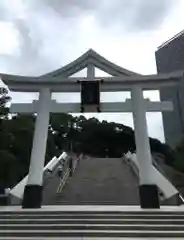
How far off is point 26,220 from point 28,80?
582 centimetres

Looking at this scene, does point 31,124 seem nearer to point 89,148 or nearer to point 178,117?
point 178,117

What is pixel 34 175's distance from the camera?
38.5 ft

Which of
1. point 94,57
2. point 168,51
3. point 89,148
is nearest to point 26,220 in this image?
point 94,57

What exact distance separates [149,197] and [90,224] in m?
3.06

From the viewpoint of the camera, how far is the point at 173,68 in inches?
1431

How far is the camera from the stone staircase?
8.12m

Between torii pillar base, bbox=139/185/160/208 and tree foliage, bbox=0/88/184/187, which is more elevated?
tree foliage, bbox=0/88/184/187

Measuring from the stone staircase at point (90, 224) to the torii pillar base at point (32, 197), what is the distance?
1348 mm

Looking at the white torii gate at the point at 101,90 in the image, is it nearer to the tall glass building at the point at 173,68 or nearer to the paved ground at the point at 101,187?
the paved ground at the point at 101,187

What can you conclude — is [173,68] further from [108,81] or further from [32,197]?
[32,197]

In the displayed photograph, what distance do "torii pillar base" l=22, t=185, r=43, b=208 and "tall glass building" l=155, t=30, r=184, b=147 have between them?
24841 mm

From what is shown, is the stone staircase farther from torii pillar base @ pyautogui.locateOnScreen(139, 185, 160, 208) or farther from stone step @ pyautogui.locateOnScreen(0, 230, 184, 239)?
torii pillar base @ pyautogui.locateOnScreen(139, 185, 160, 208)

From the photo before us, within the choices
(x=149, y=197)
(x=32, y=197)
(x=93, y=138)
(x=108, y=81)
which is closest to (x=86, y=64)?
(x=108, y=81)

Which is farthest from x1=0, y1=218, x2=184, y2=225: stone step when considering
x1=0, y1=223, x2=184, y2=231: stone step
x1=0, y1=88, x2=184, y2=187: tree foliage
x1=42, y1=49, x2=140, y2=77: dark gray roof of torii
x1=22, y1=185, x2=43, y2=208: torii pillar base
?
x1=0, y1=88, x2=184, y2=187: tree foliage
